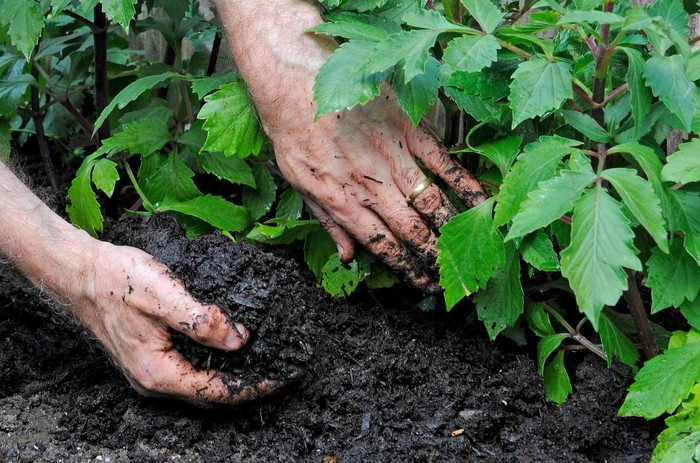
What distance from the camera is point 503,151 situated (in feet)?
4.70

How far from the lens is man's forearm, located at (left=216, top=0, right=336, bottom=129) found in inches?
60.1

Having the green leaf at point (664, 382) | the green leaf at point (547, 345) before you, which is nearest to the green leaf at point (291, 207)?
the green leaf at point (547, 345)

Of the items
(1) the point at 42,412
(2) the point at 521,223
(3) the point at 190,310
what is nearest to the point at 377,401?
(3) the point at 190,310

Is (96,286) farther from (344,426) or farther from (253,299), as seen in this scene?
(344,426)

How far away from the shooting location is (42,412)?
1.62 meters

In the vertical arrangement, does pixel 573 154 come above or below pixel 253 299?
above

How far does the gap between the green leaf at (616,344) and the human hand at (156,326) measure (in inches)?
25.1

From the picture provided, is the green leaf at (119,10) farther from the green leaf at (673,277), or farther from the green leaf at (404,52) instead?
the green leaf at (673,277)

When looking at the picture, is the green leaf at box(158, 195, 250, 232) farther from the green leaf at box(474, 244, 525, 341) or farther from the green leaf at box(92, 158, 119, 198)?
the green leaf at box(474, 244, 525, 341)

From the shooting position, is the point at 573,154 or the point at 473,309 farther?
the point at 473,309

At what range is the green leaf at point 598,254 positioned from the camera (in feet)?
3.56

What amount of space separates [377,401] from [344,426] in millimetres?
86

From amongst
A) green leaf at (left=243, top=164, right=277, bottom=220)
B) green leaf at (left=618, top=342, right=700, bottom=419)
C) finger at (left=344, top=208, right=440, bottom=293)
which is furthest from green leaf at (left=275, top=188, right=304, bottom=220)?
green leaf at (left=618, top=342, right=700, bottom=419)

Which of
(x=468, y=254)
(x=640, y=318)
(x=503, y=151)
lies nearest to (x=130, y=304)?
(x=468, y=254)
